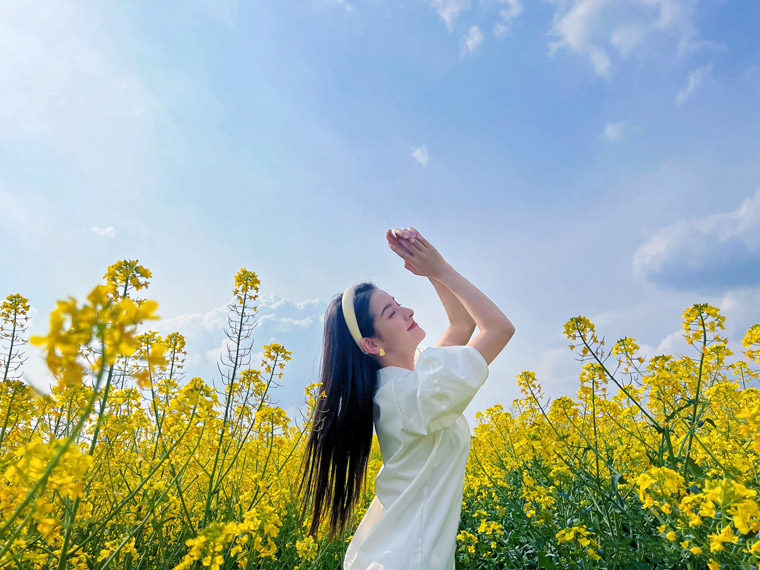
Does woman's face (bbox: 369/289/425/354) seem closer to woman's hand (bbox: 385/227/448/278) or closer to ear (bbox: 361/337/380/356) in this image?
ear (bbox: 361/337/380/356)

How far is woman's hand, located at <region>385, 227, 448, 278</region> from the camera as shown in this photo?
8.02 feet

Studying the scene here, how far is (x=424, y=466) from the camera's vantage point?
6.64 feet

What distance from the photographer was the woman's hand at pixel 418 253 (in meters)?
2.45

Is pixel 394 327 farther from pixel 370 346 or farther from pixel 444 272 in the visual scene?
pixel 444 272

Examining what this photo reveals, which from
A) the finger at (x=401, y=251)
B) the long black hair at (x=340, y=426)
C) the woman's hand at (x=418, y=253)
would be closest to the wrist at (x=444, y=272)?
the woman's hand at (x=418, y=253)

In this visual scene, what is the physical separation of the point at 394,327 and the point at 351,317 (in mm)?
231

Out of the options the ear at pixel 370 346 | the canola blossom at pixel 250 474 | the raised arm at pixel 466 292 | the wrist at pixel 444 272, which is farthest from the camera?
the ear at pixel 370 346

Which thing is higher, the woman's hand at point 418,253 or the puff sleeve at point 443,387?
the woman's hand at point 418,253

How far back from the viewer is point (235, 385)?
10.1ft

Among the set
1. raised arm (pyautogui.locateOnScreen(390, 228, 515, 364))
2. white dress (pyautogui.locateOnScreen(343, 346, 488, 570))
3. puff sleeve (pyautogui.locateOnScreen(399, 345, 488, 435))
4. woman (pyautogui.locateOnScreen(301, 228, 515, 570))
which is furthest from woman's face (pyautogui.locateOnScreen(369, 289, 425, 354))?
puff sleeve (pyautogui.locateOnScreen(399, 345, 488, 435))

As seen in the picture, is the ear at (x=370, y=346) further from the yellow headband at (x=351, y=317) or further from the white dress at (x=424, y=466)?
the white dress at (x=424, y=466)

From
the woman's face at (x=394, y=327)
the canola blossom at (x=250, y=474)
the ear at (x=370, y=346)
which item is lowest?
the canola blossom at (x=250, y=474)

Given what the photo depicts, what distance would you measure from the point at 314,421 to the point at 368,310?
638 millimetres

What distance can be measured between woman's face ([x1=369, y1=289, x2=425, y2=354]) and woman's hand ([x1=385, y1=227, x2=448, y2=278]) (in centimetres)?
26
